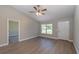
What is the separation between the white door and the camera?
7.10 metres

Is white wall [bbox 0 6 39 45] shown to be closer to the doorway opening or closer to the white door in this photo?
the doorway opening

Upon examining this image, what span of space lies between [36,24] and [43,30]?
102 cm

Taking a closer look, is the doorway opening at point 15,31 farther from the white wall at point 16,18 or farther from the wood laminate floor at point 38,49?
the wood laminate floor at point 38,49

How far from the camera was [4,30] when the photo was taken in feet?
17.2

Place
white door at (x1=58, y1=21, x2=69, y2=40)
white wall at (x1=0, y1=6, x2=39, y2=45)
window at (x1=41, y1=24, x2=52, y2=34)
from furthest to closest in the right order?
window at (x1=41, y1=24, x2=52, y2=34), white door at (x1=58, y1=21, x2=69, y2=40), white wall at (x1=0, y1=6, x2=39, y2=45)

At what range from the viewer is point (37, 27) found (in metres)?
9.66

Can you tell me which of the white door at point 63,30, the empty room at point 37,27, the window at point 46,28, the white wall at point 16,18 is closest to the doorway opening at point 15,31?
the empty room at point 37,27

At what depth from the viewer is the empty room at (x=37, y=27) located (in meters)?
4.82

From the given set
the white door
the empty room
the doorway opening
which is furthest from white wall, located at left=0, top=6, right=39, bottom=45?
the white door

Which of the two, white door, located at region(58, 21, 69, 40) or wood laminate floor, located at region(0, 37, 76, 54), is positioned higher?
white door, located at region(58, 21, 69, 40)

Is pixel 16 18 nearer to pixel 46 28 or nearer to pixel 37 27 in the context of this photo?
pixel 37 27
